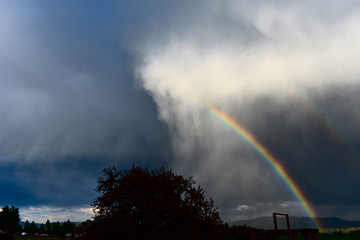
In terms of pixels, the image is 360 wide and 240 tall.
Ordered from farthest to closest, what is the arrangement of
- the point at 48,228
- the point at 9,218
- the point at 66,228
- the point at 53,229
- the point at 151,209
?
the point at 48,228 → the point at 53,229 → the point at 66,228 → the point at 9,218 → the point at 151,209

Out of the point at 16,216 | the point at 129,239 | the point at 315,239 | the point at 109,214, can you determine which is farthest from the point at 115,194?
the point at 16,216

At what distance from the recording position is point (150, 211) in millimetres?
15703

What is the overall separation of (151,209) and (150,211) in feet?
1.00

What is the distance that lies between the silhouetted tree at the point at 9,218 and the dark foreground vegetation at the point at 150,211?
417 ft

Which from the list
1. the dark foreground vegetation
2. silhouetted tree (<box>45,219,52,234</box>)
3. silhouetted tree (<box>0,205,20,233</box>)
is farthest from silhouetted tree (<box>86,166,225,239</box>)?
silhouetted tree (<box>45,219,52,234</box>)

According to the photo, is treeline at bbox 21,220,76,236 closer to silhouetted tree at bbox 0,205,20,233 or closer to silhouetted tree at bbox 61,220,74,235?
silhouetted tree at bbox 61,220,74,235

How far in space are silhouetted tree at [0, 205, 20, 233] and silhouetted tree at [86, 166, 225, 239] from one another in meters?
127

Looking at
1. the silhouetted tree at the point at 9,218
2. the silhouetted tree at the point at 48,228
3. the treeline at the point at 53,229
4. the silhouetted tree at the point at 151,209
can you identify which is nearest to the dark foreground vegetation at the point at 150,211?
the silhouetted tree at the point at 151,209

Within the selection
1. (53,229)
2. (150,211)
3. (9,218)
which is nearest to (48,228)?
(53,229)

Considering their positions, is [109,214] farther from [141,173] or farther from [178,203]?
[178,203]

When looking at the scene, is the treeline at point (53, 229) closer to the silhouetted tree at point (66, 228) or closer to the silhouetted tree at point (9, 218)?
the silhouetted tree at point (66, 228)

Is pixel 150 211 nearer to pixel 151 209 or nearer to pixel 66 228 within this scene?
pixel 151 209

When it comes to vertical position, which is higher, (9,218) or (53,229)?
(9,218)

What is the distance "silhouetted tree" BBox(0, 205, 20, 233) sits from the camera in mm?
121750
